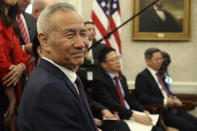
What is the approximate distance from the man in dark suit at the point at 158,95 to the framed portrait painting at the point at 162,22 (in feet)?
3.04

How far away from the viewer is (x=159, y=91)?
4.59 metres

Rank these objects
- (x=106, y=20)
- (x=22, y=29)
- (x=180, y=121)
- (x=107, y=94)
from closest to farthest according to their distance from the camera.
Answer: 1. (x=22, y=29)
2. (x=107, y=94)
3. (x=180, y=121)
4. (x=106, y=20)

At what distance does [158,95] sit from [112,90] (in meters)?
1.28

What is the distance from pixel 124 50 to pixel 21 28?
3.38m

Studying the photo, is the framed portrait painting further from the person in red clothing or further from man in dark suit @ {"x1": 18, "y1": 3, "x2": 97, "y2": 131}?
man in dark suit @ {"x1": 18, "y1": 3, "x2": 97, "y2": 131}

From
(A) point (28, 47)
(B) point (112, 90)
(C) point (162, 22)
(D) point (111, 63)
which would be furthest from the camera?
(C) point (162, 22)

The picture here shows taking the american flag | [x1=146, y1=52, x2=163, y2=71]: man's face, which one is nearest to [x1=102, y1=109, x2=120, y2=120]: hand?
[x1=146, y1=52, x2=163, y2=71]: man's face

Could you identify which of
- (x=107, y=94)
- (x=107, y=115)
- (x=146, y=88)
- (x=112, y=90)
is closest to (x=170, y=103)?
(x=146, y=88)

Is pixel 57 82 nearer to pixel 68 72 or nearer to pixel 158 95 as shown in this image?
pixel 68 72

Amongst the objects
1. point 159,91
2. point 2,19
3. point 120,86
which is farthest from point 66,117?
point 159,91

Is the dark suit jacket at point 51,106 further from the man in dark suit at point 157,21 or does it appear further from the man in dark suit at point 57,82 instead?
Result: the man in dark suit at point 157,21

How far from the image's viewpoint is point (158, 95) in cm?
458

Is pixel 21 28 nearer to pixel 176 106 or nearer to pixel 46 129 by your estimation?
pixel 46 129

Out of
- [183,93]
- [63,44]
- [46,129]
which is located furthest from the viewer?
[183,93]
